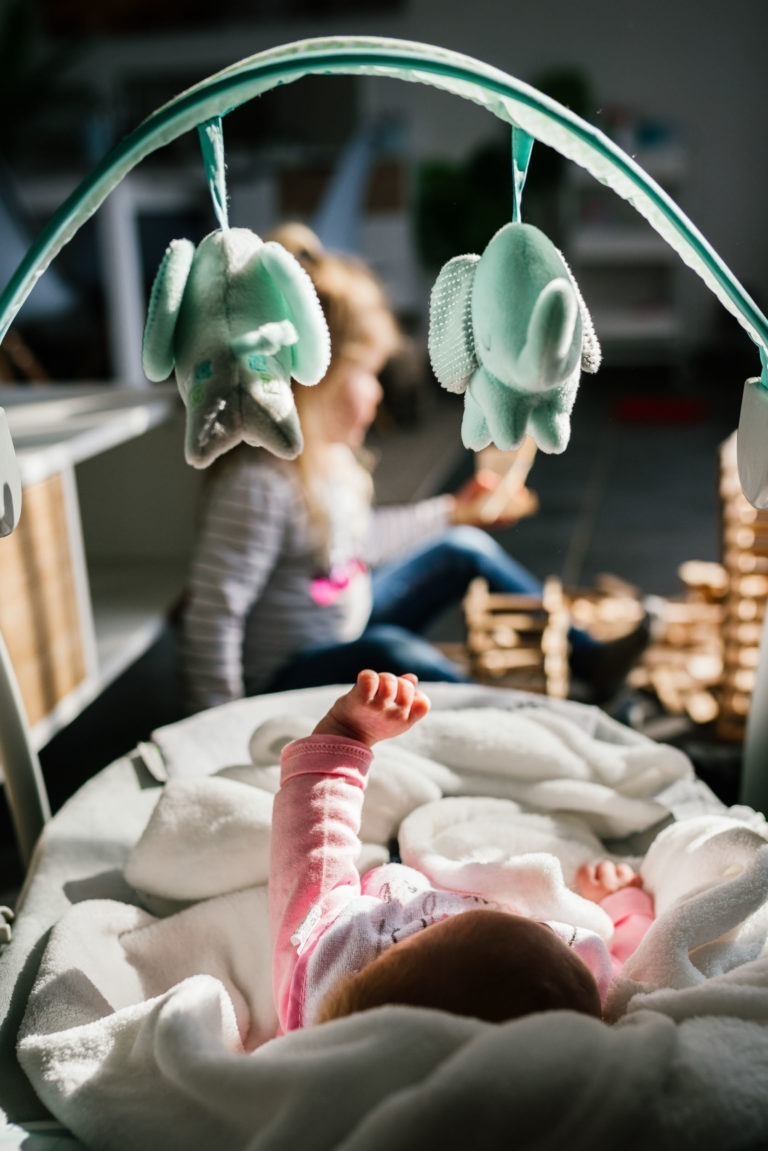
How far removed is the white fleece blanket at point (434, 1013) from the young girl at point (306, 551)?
0.40 metres

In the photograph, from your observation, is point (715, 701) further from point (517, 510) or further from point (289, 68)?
point (289, 68)

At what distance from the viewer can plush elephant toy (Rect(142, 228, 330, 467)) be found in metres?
0.64

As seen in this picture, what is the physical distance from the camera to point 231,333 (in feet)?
2.11

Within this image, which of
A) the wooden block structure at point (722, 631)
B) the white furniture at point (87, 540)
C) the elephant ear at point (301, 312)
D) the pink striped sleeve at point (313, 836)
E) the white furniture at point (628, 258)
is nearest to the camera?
the elephant ear at point (301, 312)

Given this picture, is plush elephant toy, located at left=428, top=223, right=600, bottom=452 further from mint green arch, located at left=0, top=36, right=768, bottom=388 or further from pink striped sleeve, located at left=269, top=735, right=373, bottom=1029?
pink striped sleeve, located at left=269, top=735, right=373, bottom=1029

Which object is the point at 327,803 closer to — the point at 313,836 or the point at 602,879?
the point at 313,836

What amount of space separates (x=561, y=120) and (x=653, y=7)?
5.15 meters

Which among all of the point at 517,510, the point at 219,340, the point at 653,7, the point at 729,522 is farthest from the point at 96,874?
the point at 653,7

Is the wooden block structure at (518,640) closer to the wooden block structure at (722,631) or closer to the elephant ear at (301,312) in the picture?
the wooden block structure at (722,631)

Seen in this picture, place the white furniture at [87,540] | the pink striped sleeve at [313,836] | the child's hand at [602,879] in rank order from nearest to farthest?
the pink striped sleeve at [313,836] → the child's hand at [602,879] → the white furniture at [87,540]

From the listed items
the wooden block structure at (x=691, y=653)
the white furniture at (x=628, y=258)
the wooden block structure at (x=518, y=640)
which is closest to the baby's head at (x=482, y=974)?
the wooden block structure at (x=518, y=640)

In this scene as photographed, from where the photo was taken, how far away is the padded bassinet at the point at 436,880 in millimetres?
535

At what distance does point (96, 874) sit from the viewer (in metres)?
0.91

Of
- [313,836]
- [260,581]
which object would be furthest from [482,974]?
[260,581]
